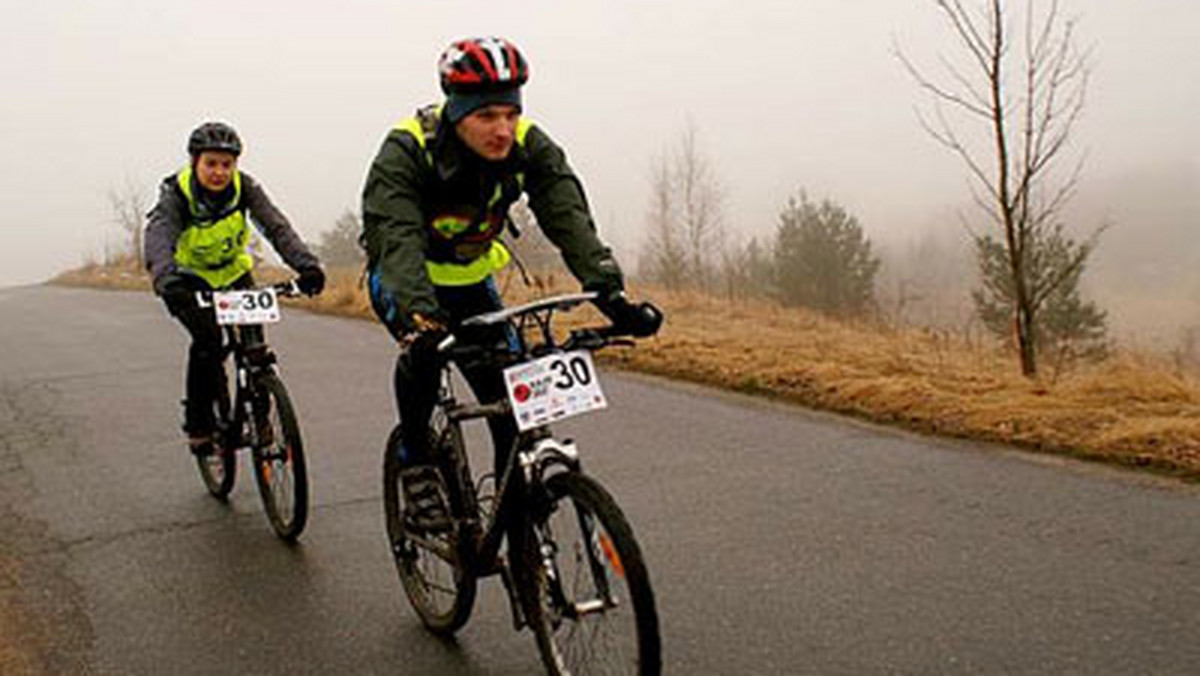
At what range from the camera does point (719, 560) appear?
A: 488 cm

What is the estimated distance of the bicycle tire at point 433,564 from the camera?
4012 mm

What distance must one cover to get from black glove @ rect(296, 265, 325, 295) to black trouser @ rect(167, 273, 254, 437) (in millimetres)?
507

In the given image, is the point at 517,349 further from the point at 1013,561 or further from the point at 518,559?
the point at 1013,561

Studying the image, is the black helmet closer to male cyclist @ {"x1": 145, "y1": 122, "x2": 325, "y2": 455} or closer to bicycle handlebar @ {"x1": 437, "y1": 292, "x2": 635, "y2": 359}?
male cyclist @ {"x1": 145, "y1": 122, "x2": 325, "y2": 455}

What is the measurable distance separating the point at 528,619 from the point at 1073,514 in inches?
114

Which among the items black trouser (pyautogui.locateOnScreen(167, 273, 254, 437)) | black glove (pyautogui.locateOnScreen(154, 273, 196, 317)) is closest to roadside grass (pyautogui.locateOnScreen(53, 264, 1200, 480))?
black trouser (pyautogui.locateOnScreen(167, 273, 254, 437))

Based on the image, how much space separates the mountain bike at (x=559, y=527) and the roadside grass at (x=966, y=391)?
3.29m

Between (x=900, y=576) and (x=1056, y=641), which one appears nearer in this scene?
(x=1056, y=641)

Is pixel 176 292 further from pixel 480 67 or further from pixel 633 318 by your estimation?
pixel 633 318

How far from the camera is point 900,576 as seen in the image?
4512 mm

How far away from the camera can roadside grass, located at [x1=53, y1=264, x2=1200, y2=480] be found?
623 cm

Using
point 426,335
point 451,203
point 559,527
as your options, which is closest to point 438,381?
point 451,203

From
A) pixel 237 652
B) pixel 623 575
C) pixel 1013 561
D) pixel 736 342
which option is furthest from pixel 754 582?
pixel 736 342

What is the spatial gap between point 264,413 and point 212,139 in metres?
1.46
